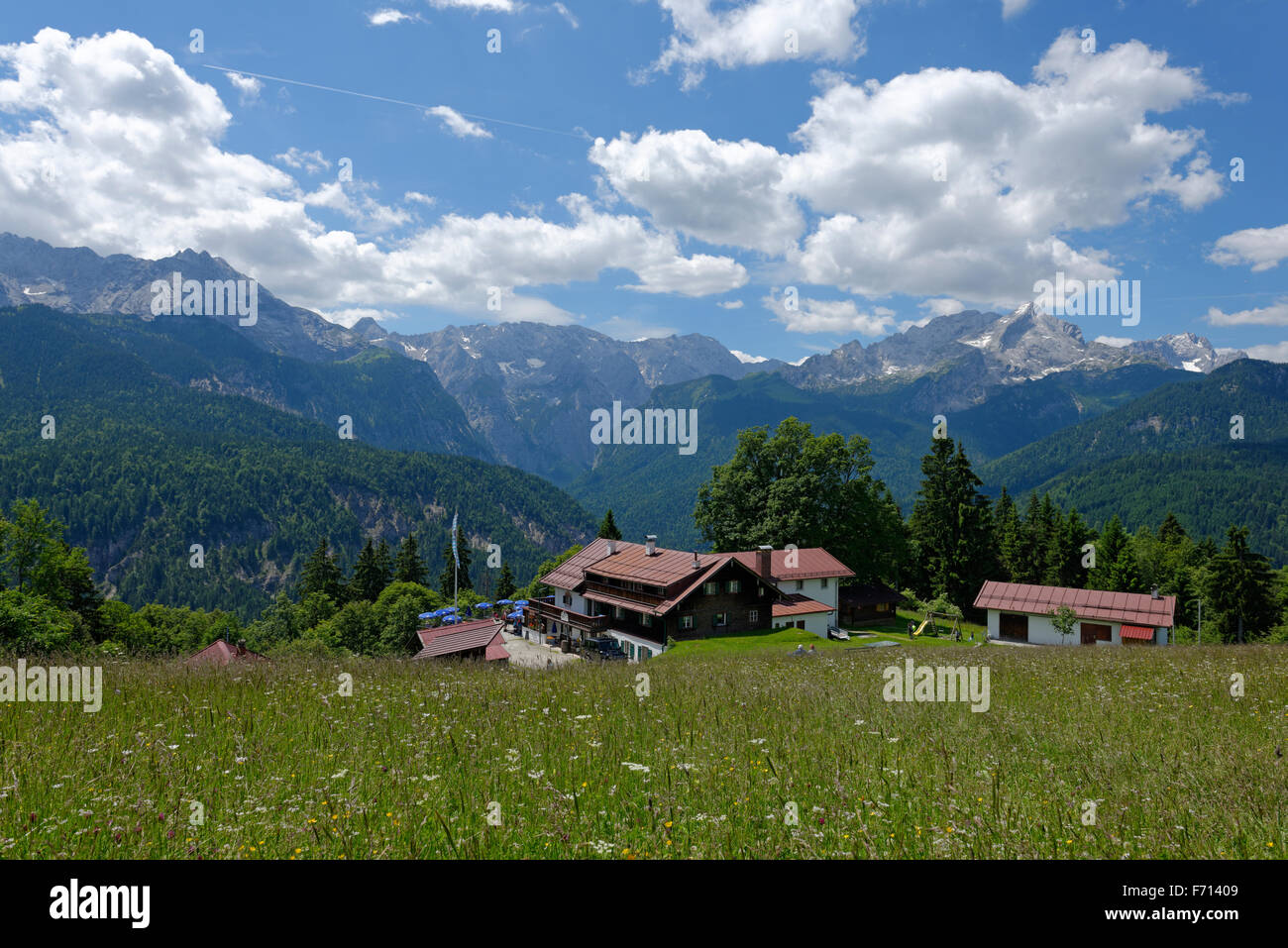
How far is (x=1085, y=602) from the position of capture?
58000 mm

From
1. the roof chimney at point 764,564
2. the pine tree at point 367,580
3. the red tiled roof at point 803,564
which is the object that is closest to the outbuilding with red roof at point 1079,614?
the red tiled roof at point 803,564

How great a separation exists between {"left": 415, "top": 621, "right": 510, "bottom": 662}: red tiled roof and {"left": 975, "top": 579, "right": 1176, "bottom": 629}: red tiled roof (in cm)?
4385

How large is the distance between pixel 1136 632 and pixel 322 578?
101528mm

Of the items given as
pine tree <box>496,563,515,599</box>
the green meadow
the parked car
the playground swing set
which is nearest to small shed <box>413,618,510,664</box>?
the parked car

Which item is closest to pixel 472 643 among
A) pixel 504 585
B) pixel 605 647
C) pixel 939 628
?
pixel 605 647

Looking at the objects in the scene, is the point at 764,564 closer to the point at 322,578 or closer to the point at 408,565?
the point at 408,565

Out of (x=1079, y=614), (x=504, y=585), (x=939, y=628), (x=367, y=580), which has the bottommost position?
(x=504, y=585)

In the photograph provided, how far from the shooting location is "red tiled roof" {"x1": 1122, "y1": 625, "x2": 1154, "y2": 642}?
53.7 m

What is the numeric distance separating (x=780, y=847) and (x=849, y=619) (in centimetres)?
6463

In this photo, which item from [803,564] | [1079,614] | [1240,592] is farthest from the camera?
[1240,592]

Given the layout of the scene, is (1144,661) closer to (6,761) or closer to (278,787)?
(278,787)

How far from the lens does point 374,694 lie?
32.2 feet

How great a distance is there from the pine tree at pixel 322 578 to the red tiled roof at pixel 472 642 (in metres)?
62.2
